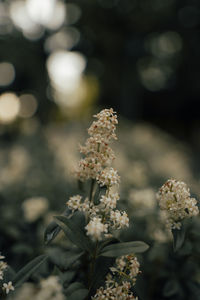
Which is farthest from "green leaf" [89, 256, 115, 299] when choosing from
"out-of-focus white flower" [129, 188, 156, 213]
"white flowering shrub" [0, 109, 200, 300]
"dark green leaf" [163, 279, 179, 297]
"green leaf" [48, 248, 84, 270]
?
"out-of-focus white flower" [129, 188, 156, 213]

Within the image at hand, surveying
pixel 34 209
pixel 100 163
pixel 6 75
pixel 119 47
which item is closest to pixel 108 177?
pixel 100 163

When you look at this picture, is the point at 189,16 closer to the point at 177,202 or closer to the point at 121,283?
the point at 177,202

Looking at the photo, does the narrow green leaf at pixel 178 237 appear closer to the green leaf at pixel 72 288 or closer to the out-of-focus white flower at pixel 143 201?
the green leaf at pixel 72 288

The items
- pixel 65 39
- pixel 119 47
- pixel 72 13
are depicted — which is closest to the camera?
pixel 119 47

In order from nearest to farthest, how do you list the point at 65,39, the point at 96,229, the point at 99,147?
the point at 96,229 < the point at 99,147 < the point at 65,39

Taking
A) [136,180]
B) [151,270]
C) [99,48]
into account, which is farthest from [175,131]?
[151,270]

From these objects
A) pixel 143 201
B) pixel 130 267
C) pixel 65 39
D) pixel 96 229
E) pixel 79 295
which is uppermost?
pixel 65 39
